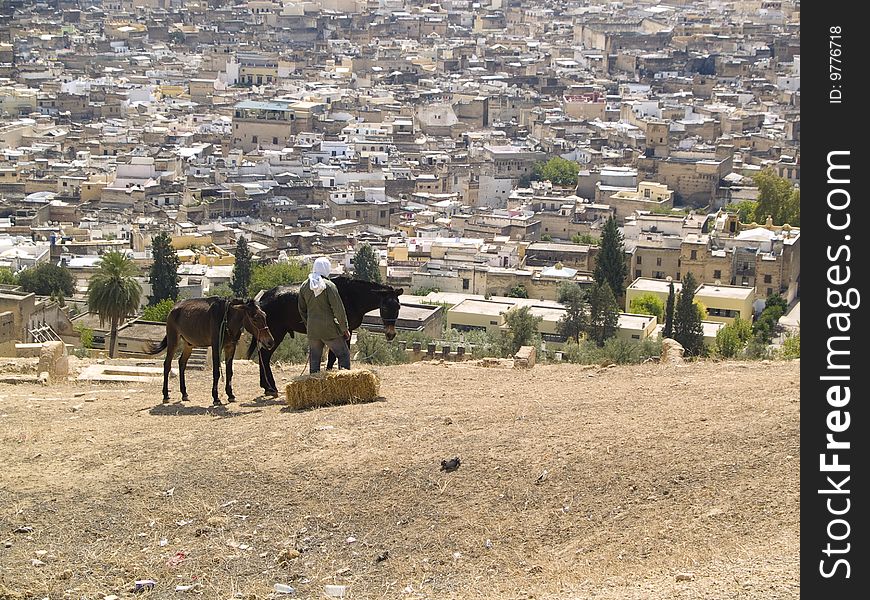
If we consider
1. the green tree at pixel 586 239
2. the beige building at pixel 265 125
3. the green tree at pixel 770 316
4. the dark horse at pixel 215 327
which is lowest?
the green tree at pixel 770 316

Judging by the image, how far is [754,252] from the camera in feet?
104

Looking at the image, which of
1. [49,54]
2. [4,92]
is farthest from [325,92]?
[49,54]

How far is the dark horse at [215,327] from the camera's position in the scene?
798 cm

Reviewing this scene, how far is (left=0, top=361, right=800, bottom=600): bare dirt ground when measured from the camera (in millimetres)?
5543

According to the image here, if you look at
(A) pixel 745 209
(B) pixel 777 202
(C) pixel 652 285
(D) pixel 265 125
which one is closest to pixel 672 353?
(C) pixel 652 285

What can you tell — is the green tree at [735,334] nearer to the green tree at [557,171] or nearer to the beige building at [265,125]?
the green tree at [557,171]

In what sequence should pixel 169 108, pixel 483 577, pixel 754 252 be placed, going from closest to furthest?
pixel 483 577 → pixel 754 252 → pixel 169 108

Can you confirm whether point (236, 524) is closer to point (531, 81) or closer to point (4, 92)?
point (4, 92)

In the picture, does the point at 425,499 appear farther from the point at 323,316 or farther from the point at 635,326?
the point at 635,326

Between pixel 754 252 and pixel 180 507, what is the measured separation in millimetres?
26432

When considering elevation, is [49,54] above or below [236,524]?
above

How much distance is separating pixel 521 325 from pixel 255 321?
→ 528 inches

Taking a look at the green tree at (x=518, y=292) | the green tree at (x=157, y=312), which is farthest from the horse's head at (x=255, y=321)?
the green tree at (x=518, y=292)

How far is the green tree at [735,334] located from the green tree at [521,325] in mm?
2420
